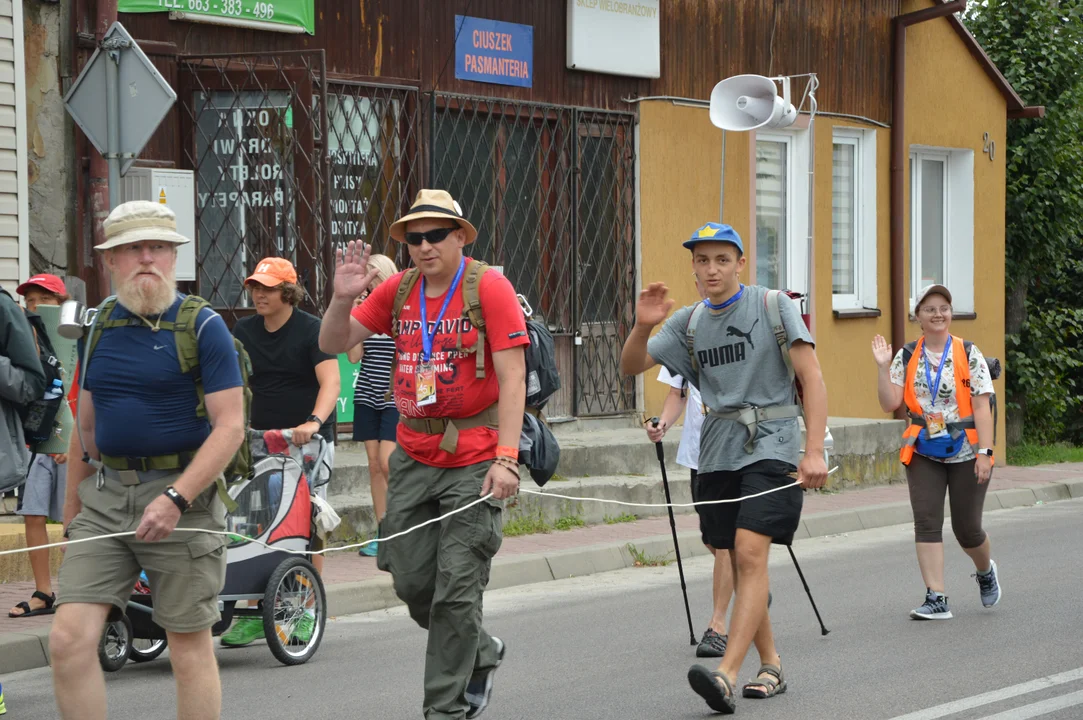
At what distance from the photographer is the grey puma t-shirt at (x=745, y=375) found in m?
6.43

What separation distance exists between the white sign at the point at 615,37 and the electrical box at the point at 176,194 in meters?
4.53

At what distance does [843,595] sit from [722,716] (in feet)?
11.7

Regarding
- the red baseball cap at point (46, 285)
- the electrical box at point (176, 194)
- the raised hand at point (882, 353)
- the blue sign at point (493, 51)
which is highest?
the blue sign at point (493, 51)

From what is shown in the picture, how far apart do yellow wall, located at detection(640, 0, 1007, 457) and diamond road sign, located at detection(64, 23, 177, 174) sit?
673 cm

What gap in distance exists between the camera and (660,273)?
15.4m

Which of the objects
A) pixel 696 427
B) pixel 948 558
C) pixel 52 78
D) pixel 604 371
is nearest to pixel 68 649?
pixel 696 427

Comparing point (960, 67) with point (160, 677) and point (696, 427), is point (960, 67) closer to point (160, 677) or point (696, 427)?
point (696, 427)

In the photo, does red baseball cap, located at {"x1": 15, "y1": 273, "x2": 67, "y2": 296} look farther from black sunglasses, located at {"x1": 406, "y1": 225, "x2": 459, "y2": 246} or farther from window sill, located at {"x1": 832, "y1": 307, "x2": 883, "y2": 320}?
window sill, located at {"x1": 832, "y1": 307, "x2": 883, "y2": 320}

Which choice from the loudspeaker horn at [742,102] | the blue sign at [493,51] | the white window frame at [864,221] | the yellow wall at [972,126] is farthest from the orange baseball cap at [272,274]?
the yellow wall at [972,126]

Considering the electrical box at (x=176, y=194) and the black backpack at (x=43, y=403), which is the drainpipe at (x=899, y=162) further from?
the black backpack at (x=43, y=403)

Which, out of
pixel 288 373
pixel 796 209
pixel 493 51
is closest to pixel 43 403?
pixel 288 373

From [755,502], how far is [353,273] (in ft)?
6.34

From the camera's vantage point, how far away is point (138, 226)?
500cm

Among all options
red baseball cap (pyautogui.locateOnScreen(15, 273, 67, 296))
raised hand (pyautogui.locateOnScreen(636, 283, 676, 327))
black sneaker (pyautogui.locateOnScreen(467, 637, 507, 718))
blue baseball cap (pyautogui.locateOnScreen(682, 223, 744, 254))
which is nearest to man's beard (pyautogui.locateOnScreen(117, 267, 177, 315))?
black sneaker (pyautogui.locateOnScreen(467, 637, 507, 718))
